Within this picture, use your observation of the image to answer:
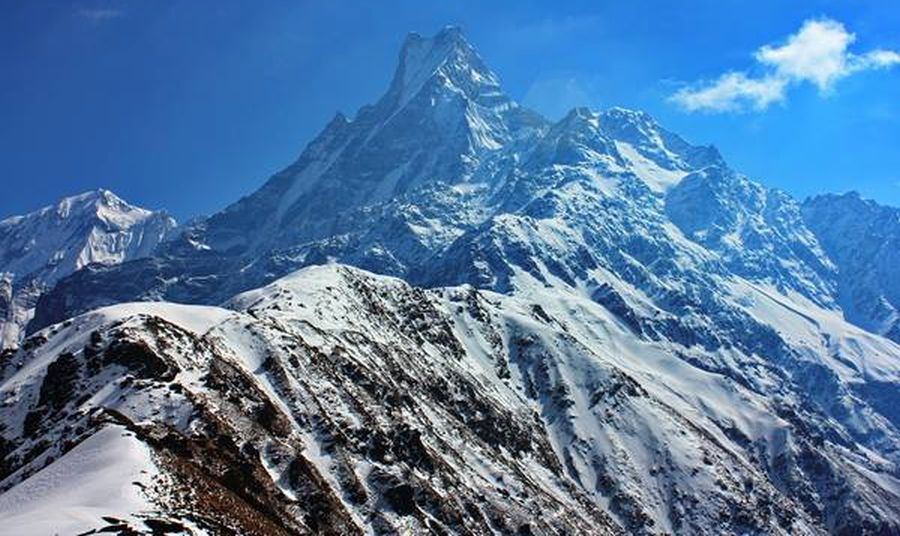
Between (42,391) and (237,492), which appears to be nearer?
(237,492)

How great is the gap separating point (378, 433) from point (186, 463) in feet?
214

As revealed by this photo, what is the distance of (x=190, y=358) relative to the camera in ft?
385

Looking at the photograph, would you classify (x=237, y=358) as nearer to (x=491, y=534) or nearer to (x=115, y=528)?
(x=491, y=534)

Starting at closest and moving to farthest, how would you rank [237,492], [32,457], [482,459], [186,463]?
[186,463] → [237,492] → [32,457] → [482,459]

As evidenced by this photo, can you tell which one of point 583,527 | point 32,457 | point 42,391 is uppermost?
point 42,391

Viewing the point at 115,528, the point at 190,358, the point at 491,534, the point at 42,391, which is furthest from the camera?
the point at 491,534

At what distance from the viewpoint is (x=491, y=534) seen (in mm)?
146375

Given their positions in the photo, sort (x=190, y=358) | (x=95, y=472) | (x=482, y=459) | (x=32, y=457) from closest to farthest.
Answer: (x=95, y=472) < (x=32, y=457) < (x=190, y=358) < (x=482, y=459)

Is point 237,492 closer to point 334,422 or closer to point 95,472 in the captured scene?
point 95,472

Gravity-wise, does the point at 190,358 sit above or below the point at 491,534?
above

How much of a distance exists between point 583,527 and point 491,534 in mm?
49874

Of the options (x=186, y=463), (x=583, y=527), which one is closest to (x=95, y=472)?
(x=186, y=463)

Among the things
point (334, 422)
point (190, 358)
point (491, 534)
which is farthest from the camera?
point (491, 534)

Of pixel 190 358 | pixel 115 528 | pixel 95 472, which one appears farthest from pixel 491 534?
pixel 115 528
